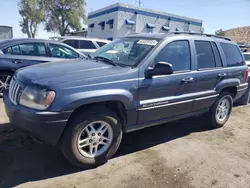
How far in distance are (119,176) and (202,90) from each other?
7.42ft

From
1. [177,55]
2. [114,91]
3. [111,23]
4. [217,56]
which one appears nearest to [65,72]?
[114,91]

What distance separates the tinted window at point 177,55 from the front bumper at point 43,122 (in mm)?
1754

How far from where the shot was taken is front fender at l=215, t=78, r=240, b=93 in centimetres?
465

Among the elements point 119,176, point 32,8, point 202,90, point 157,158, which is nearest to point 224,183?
point 157,158

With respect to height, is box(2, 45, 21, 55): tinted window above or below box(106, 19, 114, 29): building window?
below

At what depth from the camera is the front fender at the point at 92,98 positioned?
2748 millimetres

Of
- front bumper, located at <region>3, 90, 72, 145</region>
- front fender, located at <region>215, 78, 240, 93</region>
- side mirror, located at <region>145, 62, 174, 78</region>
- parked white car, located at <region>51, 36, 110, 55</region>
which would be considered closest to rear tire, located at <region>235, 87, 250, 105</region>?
front fender, located at <region>215, 78, 240, 93</region>

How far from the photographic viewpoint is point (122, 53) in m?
3.86

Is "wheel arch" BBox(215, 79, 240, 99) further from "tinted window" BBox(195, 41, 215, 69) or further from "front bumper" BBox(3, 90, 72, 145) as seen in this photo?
"front bumper" BBox(3, 90, 72, 145)

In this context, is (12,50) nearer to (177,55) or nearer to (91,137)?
(91,137)

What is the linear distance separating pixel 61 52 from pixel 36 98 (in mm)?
4204

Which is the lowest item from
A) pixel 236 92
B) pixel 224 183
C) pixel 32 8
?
pixel 224 183

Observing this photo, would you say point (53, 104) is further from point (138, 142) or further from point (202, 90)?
point (202, 90)

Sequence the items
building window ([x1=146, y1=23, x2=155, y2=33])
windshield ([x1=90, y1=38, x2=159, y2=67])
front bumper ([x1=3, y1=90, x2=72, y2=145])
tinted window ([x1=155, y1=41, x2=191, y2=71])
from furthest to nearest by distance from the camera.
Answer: building window ([x1=146, y1=23, x2=155, y2=33])
tinted window ([x1=155, y1=41, x2=191, y2=71])
windshield ([x1=90, y1=38, x2=159, y2=67])
front bumper ([x1=3, y1=90, x2=72, y2=145])
